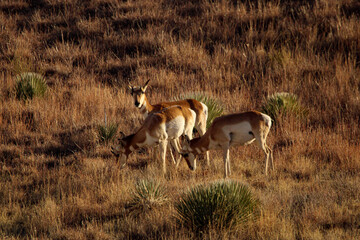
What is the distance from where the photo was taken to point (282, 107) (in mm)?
10406

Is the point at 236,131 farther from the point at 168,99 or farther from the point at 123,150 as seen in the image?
the point at 168,99

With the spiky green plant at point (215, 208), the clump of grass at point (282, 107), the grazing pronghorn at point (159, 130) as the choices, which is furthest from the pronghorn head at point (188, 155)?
the clump of grass at point (282, 107)

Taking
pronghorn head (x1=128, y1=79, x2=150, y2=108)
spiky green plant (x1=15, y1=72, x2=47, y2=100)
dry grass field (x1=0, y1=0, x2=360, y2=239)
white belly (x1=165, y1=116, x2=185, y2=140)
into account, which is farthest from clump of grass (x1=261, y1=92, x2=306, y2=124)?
spiky green plant (x1=15, y1=72, x2=47, y2=100)

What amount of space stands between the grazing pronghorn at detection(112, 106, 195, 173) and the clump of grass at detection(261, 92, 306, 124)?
2.90m

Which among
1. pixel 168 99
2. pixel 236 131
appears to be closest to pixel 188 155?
pixel 236 131

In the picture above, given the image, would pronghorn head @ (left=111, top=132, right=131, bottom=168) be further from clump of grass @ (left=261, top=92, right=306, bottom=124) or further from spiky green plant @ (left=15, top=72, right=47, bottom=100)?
spiky green plant @ (left=15, top=72, right=47, bottom=100)

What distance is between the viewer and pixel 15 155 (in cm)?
916

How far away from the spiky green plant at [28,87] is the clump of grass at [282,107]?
6.48 meters

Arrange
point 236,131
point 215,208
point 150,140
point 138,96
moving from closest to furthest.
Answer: point 215,208
point 236,131
point 150,140
point 138,96

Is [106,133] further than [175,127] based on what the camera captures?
Yes

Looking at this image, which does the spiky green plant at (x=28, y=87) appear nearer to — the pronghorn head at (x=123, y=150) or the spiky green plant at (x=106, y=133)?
the spiky green plant at (x=106, y=133)

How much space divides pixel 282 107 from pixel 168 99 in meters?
3.44

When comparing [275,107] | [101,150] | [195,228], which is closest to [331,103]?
[275,107]

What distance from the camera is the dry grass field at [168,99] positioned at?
6.29m
